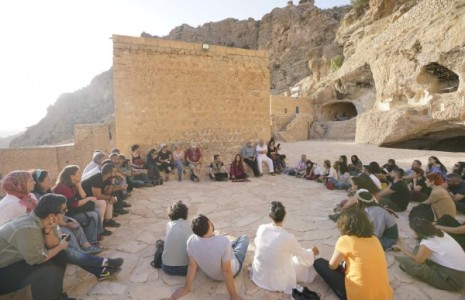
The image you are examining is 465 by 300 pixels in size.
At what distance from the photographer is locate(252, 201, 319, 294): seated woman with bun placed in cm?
281

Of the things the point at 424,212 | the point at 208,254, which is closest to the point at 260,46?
the point at 424,212

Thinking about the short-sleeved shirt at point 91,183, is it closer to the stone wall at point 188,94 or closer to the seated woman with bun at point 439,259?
the stone wall at point 188,94

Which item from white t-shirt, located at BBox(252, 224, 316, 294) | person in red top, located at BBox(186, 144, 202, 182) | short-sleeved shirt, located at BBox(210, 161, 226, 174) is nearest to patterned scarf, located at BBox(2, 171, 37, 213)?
white t-shirt, located at BBox(252, 224, 316, 294)

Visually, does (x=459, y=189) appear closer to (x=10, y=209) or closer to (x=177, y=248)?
(x=177, y=248)

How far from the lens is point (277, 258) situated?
9.25ft

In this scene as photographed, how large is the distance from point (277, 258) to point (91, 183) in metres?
3.38

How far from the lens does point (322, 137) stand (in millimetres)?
24672

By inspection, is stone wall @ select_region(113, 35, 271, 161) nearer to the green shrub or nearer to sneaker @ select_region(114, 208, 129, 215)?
sneaker @ select_region(114, 208, 129, 215)

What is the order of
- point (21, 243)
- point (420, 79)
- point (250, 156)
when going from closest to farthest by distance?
point (21, 243) < point (250, 156) < point (420, 79)

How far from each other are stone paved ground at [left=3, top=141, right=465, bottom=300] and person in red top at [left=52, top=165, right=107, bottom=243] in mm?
375

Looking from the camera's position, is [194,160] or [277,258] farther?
[194,160]

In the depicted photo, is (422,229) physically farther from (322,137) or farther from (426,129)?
(322,137)

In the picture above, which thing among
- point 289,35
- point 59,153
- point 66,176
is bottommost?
point 59,153

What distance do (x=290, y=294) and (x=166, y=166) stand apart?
648 centimetres
